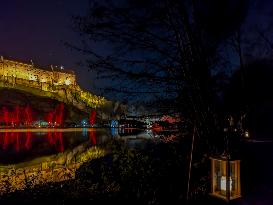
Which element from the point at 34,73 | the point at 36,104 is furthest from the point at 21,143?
the point at 34,73

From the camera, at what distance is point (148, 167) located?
31.9ft

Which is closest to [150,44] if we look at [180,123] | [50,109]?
[180,123]

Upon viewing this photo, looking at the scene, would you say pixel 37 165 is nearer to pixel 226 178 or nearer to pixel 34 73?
pixel 226 178

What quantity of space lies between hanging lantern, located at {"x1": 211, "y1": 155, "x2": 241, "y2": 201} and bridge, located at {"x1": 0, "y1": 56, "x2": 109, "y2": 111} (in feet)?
359

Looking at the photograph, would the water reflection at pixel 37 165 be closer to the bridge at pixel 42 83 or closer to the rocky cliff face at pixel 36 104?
the rocky cliff face at pixel 36 104

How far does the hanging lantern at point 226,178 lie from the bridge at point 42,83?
109520 mm

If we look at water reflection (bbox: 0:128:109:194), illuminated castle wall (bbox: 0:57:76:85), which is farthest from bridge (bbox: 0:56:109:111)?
water reflection (bbox: 0:128:109:194)

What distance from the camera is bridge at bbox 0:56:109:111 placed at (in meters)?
121

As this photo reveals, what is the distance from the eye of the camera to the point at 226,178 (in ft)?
20.0

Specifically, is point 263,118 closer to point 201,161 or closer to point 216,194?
point 201,161

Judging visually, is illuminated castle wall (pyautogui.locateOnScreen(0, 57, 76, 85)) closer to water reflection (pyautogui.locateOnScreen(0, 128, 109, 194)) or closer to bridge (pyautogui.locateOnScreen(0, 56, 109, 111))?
bridge (pyautogui.locateOnScreen(0, 56, 109, 111))

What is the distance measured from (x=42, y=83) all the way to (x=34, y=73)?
298 inches

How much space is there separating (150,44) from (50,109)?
108963 millimetres

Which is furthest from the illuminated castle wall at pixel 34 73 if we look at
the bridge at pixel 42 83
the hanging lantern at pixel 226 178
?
the hanging lantern at pixel 226 178
